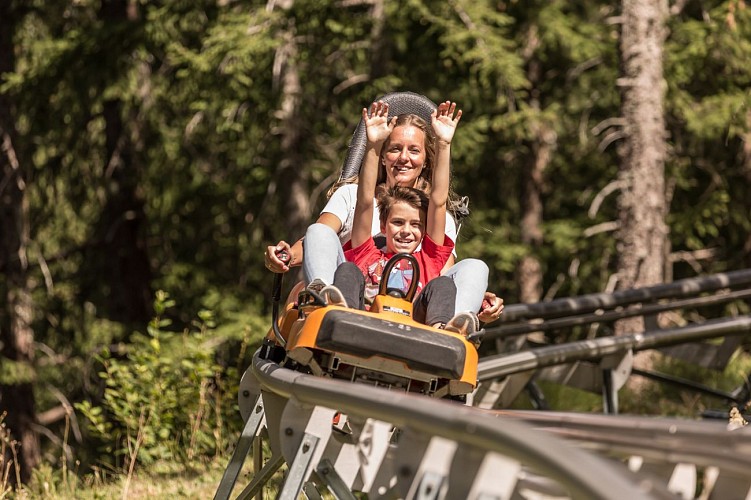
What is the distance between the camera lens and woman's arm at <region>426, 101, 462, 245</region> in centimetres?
500

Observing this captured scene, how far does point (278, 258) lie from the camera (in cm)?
505

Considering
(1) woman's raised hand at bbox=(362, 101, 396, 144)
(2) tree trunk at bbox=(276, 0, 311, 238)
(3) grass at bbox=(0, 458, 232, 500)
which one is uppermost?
(1) woman's raised hand at bbox=(362, 101, 396, 144)

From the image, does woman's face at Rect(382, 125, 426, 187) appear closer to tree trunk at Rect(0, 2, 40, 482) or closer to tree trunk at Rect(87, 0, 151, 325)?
tree trunk at Rect(0, 2, 40, 482)

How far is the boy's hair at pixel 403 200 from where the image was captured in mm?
5133

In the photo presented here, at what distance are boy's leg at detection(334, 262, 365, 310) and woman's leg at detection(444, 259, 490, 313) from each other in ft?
1.28

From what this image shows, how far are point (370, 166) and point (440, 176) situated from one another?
0.30m

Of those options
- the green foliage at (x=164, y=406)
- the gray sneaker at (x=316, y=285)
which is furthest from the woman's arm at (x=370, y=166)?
the green foliage at (x=164, y=406)

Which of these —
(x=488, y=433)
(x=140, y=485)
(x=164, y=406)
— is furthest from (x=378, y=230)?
(x=488, y=433)

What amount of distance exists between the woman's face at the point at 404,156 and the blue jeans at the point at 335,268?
1.86ft

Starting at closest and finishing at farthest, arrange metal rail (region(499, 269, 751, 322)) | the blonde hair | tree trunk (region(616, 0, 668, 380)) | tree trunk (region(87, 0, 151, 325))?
the blonde hair
metal rail (region(499, 269, 751, 322))
tree trunk (region(616, 0, 668, 380))
tree trunk (region(87, 0, 151, 325))

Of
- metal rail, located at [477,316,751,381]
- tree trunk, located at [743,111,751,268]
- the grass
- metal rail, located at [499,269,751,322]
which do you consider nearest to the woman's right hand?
the grass

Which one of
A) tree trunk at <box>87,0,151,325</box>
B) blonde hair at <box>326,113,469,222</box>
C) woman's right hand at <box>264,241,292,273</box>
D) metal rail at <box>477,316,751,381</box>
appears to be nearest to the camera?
woman's right hand at <box>264,241,292,273</box>

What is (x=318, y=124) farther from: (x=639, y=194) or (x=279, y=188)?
(x=639, y=194)

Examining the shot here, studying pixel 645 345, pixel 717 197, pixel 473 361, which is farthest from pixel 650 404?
pixel 717 197
